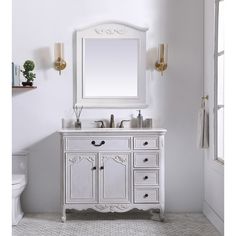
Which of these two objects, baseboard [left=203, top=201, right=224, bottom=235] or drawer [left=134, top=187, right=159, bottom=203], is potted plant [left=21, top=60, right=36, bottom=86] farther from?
baseboard [left=203, top=201, right=224, bottom=235]

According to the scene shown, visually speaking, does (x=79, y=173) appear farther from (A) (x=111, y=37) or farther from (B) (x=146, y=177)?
Answer: (A) (x=111, y=37)

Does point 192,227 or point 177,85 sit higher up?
point 177,85

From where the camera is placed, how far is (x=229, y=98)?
1.07m

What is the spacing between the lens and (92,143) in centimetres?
358

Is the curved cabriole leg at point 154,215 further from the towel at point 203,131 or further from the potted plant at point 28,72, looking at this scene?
the potted plant at point 28,72

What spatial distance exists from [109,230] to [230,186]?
2485 mm

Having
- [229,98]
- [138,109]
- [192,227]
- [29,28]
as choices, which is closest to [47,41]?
[29,28]

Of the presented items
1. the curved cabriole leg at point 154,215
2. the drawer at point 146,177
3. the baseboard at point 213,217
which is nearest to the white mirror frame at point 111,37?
the drawer at point 146,177

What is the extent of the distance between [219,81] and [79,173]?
1.48m

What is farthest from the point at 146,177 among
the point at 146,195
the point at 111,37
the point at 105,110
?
the point at 111,37

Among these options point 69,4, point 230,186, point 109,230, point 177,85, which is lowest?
point 109,230
